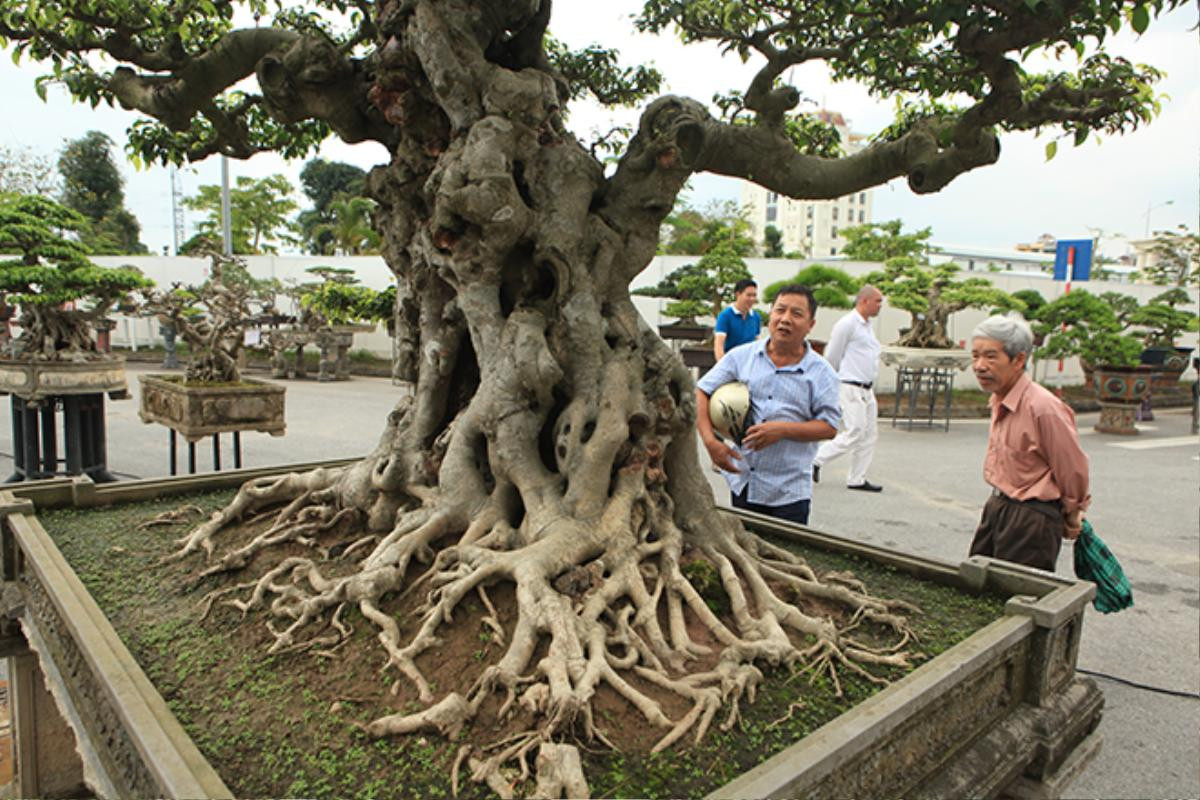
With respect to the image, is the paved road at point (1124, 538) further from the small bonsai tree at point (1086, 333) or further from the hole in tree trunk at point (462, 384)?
the hole in tree trunk at point (462, 384)

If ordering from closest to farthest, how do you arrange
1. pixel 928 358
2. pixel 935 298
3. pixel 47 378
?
pixel 47 378 → pixel 928 358 → pixel 935 298

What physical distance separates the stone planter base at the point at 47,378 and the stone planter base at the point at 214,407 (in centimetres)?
40

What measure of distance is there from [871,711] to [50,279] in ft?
21.9

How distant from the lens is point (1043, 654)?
2451mm

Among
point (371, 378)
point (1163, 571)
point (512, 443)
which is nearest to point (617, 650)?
point (512, 443)

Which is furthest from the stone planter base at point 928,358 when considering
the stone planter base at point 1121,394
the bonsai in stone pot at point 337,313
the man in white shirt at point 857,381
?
the bonsai in stone pot at point 337,313

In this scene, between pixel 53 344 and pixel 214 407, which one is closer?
pixel 214 407

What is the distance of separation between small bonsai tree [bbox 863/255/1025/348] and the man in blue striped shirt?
9.13 metres

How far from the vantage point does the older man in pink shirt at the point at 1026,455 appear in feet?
9.23

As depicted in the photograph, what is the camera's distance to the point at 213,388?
559cm

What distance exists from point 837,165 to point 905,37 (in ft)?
1.64

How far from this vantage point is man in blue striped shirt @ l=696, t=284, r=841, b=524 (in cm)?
323

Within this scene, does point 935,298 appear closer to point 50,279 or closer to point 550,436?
point 550,436

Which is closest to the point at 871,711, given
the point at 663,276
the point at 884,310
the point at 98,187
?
the point at 663,276
